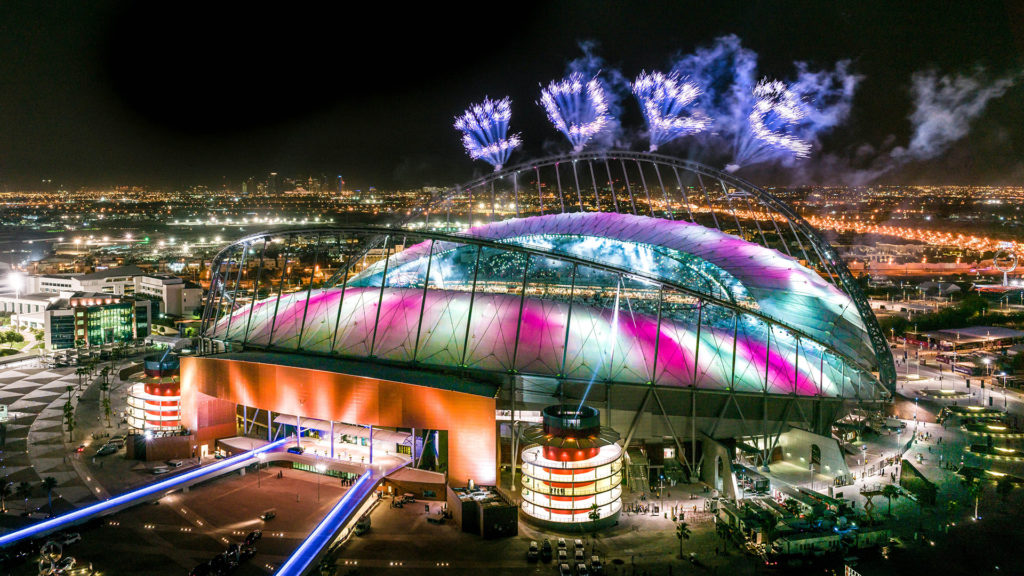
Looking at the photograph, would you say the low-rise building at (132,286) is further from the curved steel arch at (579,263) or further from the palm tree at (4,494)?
the palm tree at (4,494)

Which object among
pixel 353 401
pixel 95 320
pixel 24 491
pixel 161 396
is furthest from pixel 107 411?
pixel 95 320

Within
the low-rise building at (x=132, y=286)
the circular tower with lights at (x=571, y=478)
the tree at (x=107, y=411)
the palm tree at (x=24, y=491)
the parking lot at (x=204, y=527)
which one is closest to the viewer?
the parking lot at (x=204, y=527)

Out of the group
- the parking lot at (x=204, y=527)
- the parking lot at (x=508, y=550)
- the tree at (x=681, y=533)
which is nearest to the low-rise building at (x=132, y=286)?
the parking lot at (x=204, y=527)

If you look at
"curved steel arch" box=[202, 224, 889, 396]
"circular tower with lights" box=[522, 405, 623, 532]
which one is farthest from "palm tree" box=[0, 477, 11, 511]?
"circular tower with lights" box=[522, 405, 623, 532]

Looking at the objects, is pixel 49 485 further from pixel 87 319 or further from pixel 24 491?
pixel 87 319

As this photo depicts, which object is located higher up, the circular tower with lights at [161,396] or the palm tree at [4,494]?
the circular tower with lights at [161,396]

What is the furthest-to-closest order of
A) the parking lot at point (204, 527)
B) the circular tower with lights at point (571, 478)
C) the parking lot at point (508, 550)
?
1. the circular tower with lights at point (571, 478)
2. the parking lot at point (508, 550)
3. the parking lot at point (204, 527)
